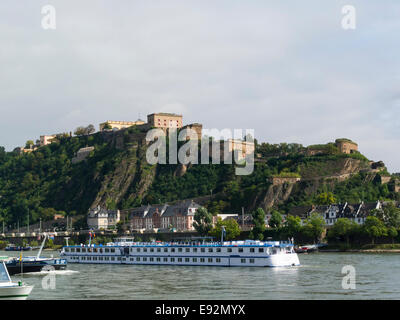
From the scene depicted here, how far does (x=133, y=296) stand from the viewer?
40.9m

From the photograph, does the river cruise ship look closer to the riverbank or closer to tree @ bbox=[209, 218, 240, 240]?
the riverbank

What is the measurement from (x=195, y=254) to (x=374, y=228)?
32.7 metres

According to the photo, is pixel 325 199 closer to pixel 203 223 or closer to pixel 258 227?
pixel 258 227

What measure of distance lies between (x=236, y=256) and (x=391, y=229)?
33511 mm

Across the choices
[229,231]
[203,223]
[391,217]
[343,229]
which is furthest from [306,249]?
[203,223]

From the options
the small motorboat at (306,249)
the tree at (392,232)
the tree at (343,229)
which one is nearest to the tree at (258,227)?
the small motorboat at (306,249)

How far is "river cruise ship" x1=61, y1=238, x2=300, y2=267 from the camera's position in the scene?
62594 millimetres

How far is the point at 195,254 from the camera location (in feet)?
224

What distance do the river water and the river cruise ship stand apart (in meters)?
1.75

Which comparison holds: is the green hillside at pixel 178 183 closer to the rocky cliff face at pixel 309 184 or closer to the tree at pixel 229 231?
the rocky cliff face at pixel 309 184

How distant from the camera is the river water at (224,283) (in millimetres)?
40500

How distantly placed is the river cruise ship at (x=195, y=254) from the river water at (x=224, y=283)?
175 centimetres

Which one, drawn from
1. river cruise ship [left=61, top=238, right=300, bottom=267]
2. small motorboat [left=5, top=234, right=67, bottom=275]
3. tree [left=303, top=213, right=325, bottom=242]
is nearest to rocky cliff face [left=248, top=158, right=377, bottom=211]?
tree [left=303, top=213, right=325, bottom=242]
